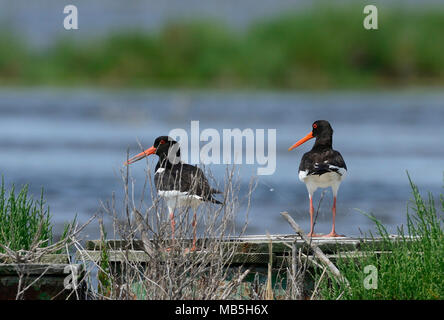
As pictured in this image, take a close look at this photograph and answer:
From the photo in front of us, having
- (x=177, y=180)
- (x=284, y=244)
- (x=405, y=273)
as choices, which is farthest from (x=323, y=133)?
(x=405, y=273)

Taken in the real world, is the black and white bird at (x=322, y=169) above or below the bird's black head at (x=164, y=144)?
below

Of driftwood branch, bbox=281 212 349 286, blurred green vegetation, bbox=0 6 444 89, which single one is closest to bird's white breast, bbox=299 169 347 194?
driftwood branch, bbox=281 212 349 286

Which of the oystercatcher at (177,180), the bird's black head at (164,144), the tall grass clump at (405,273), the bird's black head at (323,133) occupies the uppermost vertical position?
the bird's black head at (323,133)

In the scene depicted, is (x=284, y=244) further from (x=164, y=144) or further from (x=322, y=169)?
(x=164, y=144)

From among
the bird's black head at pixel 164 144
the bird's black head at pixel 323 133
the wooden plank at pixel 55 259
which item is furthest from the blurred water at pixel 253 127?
the wooden plank at pixel 55 259

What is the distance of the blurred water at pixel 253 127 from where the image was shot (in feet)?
69.7

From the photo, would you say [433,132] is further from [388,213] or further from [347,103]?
[388,213]

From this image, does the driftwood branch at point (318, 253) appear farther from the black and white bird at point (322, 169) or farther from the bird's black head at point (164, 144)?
the bird's black head at point (164, 144)

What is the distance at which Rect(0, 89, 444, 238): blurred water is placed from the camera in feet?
69.7

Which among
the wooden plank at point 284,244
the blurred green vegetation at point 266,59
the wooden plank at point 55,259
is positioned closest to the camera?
the wooden plank at point 55,259

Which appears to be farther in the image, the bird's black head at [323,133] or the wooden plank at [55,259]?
the bird's black head at [323,133]

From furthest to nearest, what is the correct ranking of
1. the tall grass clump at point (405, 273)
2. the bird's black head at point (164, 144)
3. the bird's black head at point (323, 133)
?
the bird's black head at point (323, 133), the bird's black head at point (164, 144), the tall grass clump at point (405, 273)
